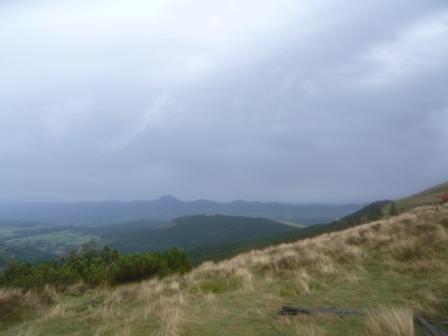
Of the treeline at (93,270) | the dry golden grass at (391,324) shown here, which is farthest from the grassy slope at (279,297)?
the treeline at (93,270)

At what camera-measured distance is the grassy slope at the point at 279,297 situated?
6.83 m

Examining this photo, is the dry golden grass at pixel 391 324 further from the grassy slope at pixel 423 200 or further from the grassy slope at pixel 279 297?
the grassy slope at pixel 423 200

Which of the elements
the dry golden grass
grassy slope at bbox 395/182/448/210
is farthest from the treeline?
grassy slope at bbox 395/182/448/210

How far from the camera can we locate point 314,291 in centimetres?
941

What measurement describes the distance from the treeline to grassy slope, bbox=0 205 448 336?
1.31 m

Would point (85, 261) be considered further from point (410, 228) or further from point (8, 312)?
point (410, 228)

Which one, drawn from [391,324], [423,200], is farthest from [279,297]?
[423,200]

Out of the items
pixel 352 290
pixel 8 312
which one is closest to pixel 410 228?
pixel 352 290

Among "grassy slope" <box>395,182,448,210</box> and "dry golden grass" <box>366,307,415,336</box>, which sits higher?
"grassy slope" <box>395,182,448,210</box>

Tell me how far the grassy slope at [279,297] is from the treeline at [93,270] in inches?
51.6

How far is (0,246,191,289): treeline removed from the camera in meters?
15.2

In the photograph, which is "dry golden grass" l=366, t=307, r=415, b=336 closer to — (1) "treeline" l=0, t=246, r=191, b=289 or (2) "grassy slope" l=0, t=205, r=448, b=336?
(2) "grassy slope" l=0, t=205, r=448, b=336

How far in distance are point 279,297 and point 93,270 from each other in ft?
35.9

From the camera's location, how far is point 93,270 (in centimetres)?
1700
